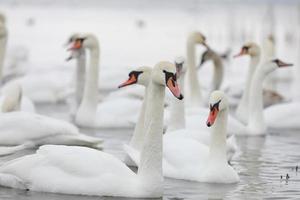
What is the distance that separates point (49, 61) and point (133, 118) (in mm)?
11896

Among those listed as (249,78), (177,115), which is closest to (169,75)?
(177,115)

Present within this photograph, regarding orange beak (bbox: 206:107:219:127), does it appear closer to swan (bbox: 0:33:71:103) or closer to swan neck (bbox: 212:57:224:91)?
swan neck (bbox: 212:57:224:91)

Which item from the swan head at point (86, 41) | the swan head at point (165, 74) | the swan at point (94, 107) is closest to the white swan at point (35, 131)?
the swan at point (94, 107)

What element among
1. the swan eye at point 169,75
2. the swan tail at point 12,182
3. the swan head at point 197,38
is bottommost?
the swan tail at point 12,182

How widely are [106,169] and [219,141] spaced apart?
1.51 m

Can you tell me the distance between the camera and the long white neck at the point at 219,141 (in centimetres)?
930

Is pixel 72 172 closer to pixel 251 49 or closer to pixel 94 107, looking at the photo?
pixel 94 107

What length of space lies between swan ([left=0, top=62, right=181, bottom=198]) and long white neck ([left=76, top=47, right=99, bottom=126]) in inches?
206

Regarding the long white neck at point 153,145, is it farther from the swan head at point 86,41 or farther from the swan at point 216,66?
the swan at point 216,66

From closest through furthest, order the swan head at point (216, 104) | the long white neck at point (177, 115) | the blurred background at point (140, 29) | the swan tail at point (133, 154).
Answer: the swan head at point (216, 104)
the swan tail at point (133, 154)
the long white neck at point (177, 115)
the blurred background at point (140, 29)

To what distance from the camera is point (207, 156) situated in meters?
9.53

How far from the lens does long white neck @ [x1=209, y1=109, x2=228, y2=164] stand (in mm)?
9297

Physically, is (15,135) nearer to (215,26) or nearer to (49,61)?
(49,61)

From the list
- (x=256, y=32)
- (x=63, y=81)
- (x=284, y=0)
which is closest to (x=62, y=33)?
(x=256, y=32)
